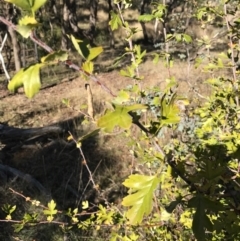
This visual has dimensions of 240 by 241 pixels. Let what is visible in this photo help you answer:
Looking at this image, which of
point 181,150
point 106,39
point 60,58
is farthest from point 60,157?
point 106,39

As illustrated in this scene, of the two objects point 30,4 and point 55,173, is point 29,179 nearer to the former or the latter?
point 55,173

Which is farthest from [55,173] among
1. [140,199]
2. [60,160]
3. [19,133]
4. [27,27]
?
[27,27]

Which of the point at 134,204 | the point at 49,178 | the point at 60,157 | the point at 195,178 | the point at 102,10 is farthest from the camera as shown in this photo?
the point at 102,10

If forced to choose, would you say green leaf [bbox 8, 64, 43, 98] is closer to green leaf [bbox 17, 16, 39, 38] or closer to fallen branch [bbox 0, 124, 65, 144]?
green leaf [bbox 17, 16, 39, 38]

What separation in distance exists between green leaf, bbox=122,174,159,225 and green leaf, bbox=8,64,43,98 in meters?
0.37

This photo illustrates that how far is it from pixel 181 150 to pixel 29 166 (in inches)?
183

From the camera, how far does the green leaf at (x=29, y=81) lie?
814 mm

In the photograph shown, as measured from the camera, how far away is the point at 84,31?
78.0 ft

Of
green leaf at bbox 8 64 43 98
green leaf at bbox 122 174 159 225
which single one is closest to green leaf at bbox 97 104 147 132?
green leaf at bbox 8 64 43 98

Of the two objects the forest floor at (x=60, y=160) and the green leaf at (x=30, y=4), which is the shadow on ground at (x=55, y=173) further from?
the green leaf at (x=30, y=4)

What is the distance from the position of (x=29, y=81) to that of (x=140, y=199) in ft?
1.32

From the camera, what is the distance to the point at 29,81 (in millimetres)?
827

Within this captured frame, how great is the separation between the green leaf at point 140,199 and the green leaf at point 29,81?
370 mm

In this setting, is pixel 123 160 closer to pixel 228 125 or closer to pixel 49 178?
pixel 49 178
